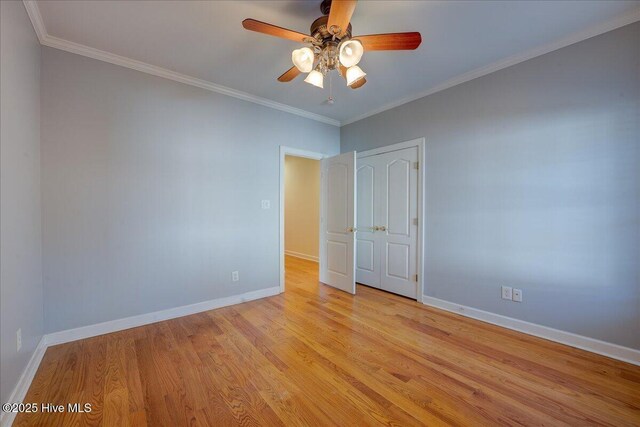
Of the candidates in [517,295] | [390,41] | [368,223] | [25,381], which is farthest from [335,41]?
[25,381]

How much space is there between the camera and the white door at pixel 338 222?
364cm

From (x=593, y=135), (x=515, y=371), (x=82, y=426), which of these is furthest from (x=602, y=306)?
(x=82, y=426)

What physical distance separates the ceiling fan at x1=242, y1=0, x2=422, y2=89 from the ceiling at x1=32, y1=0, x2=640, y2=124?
30 centimetres

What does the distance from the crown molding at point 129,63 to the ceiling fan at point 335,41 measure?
65.6 inches

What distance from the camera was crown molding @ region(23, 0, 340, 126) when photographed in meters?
1.98

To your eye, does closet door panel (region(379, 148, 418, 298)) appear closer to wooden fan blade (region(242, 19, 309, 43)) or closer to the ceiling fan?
the ceiling fan

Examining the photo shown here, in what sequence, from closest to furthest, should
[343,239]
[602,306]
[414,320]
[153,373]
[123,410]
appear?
[123,410] → [153,373] → [602,306] → [414,320] → [343,239]

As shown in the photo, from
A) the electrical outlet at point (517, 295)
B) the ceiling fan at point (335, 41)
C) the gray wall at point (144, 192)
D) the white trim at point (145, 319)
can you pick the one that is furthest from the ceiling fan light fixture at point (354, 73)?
the white trim at point (145, 319)

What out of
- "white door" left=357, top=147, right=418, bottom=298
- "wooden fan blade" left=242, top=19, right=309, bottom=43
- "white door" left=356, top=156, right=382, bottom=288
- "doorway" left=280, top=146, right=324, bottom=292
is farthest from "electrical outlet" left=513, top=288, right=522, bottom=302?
"doorway" left=280, top=146, right=324, bottom=292

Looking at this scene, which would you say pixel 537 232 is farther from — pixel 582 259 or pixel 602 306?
pixel 602 306

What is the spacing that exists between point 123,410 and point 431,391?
6.22 feet

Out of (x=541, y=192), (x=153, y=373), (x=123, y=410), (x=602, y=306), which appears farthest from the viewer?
(x=541, y=192)

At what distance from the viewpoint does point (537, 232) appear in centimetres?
241

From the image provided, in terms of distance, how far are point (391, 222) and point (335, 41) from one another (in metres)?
2.41
